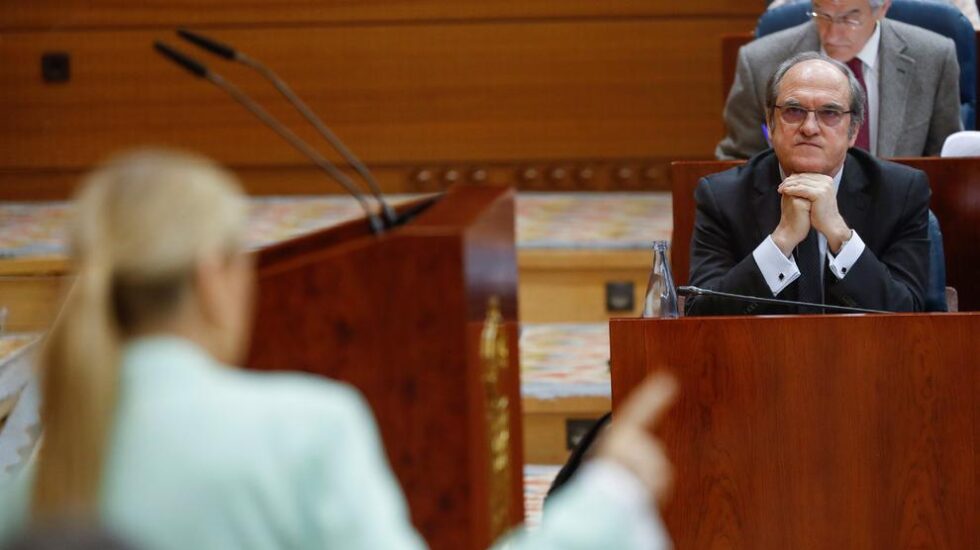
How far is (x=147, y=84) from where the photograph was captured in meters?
5.59

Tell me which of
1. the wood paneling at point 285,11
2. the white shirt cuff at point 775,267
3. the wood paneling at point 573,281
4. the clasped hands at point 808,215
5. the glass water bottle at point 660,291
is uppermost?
the wood paneling at point 285,11

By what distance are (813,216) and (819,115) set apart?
8.4 inches

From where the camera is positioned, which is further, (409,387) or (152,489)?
(409,387)

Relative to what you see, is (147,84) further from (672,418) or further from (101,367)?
(101,367)

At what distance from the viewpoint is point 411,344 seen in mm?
1368

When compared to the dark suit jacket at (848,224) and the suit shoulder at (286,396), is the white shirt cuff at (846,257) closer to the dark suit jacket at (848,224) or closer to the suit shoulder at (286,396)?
the dark suit jacket at (848,224)

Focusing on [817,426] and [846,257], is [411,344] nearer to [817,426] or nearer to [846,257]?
[817,426]

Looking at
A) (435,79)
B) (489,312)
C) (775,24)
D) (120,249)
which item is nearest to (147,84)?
(435,79)

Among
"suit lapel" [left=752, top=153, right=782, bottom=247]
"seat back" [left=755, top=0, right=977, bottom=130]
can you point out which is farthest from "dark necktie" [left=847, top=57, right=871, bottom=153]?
"suit lapel" [left=752, top=153, right=782, bottom=247]

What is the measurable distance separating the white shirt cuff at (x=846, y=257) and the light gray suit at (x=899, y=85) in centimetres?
115

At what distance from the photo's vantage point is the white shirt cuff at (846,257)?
2.65 metres

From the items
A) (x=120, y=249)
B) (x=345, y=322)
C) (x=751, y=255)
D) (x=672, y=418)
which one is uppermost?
(x=120, y=249)

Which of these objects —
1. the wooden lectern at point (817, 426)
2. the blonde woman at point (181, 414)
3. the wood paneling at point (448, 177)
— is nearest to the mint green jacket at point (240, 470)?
the blonde woman at point (181, 414)

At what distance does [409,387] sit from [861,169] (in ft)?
5.46
